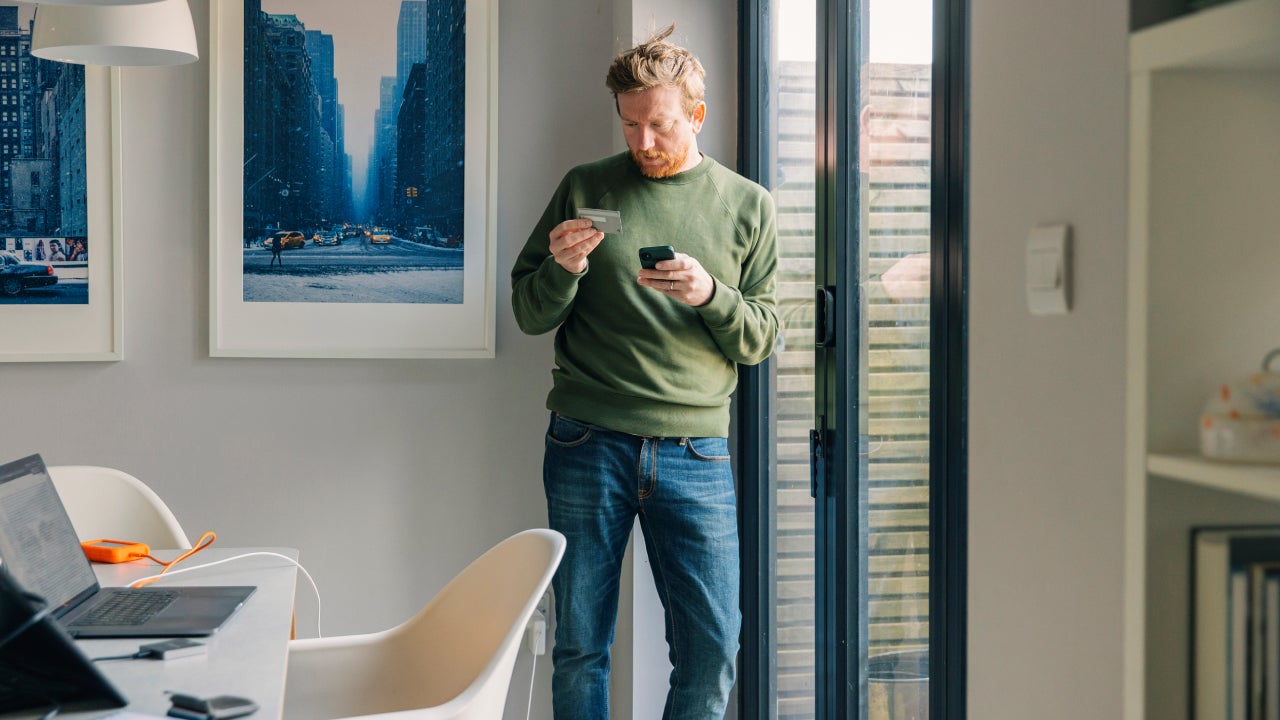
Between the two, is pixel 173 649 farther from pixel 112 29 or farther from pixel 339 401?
pixel 339 401

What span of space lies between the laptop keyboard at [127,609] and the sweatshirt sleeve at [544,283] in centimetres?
89

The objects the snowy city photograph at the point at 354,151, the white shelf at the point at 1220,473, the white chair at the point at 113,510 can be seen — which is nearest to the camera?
the white shelf at the point at 1220,473

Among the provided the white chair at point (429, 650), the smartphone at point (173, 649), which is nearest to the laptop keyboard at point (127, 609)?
the smartphone at point (173, 649)

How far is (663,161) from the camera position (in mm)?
2244

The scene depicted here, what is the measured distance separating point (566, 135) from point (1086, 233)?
2094mm

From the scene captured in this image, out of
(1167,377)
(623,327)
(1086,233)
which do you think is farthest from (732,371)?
(1167,377)

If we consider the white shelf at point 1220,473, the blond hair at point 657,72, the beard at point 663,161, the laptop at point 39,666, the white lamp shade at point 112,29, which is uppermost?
the white lamp shade at point 112,29

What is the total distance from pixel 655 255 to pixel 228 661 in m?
1.04

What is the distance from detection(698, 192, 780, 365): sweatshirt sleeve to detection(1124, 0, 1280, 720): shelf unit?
1.29m

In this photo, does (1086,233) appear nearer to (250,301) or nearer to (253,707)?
(253,707)

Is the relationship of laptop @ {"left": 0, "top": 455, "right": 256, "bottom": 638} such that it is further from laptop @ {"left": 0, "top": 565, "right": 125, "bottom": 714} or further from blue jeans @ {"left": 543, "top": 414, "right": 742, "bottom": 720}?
blue jeans @ {"left": 543, "top": 414, "right": 742, "bottom": 720}

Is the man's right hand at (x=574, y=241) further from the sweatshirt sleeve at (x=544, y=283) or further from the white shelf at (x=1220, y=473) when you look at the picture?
the white shelf at (x=1220, y=473)

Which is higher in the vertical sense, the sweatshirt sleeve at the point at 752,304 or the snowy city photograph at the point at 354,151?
the snowy city photograph at the point at 354,151

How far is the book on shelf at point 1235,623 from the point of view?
2.41 ft
